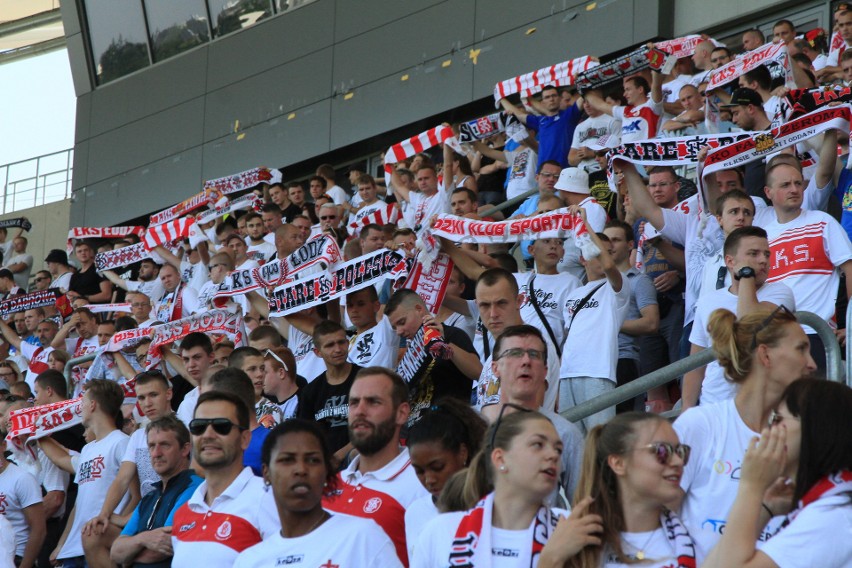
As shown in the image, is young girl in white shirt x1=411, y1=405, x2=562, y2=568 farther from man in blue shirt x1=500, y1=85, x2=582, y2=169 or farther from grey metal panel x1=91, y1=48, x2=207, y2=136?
grey metal panel x1=91, y1=48, x2=207, y2=136

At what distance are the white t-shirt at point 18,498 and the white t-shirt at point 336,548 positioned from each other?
4.13 meters

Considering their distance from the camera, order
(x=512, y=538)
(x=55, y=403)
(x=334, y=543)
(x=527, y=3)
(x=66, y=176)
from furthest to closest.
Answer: (x=66, y=176) → (x=527, y=3) → (x=55, y=403) → (x=334, y=543) → (x=512, y=538)

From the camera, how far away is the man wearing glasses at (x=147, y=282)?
1532 centimetres

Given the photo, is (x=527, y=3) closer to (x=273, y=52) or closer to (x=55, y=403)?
(x=273, y=52)

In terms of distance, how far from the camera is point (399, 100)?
18094 millimetres

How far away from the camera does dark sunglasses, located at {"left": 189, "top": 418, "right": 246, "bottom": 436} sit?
19.2 ft

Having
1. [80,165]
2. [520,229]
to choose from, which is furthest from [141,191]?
[520,229]

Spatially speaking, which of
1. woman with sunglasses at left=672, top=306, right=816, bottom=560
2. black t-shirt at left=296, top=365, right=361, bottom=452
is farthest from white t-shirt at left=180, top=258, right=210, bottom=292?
woman with sunglasses at left=672, top=306, right=816, bottom=560

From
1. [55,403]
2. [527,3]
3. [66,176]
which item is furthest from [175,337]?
[66,176]

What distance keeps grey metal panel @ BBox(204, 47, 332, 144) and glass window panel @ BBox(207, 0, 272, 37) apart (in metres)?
1.02

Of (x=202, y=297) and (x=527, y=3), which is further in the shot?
(x=527, y=3)

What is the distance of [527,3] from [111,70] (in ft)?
30.6

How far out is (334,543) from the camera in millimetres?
4762

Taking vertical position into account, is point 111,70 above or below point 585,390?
above
